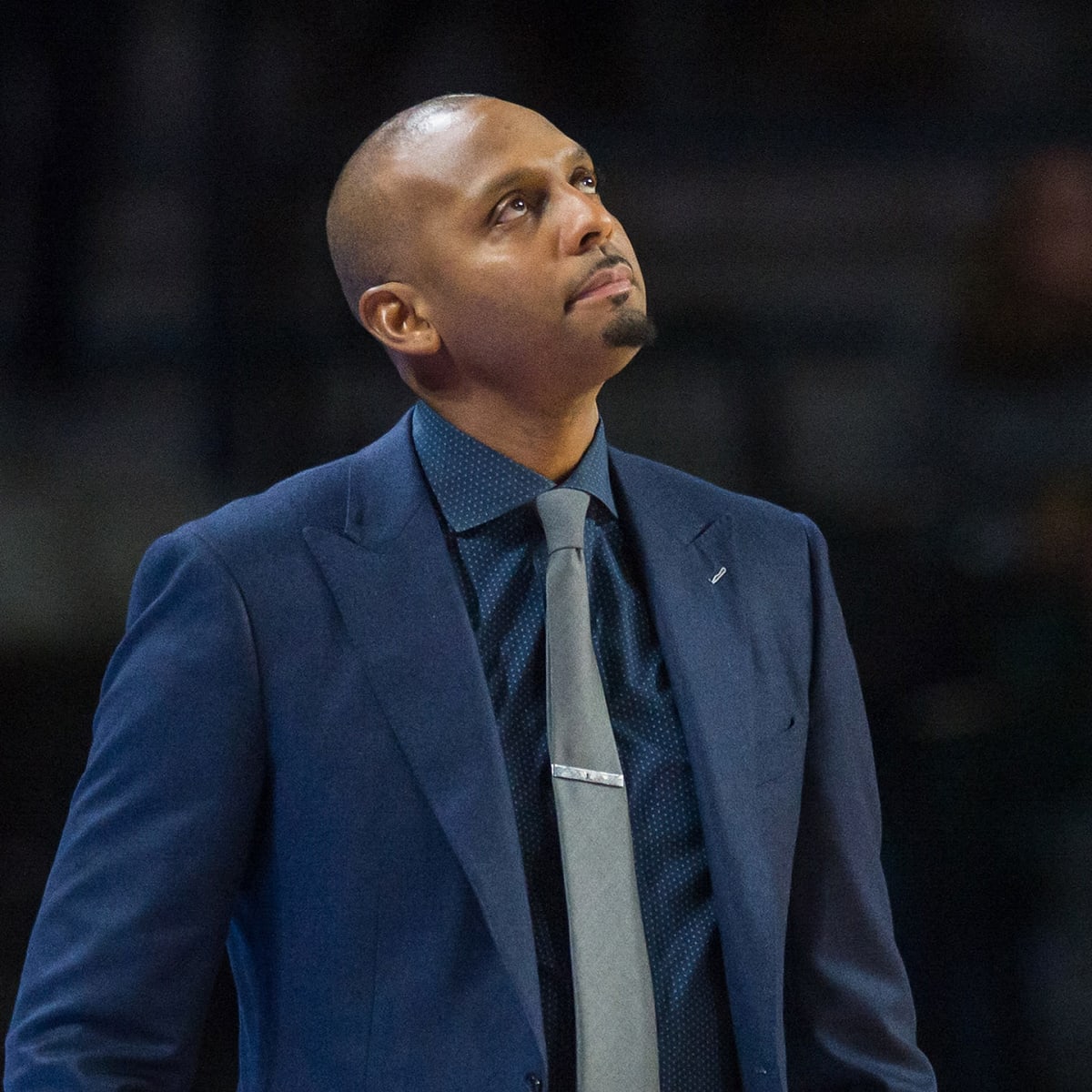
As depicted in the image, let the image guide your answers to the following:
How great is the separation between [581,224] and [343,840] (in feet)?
1.89

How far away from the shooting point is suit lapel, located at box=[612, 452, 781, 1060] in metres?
1.31

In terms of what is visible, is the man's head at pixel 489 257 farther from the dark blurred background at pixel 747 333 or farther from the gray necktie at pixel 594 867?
the dark blurred background at pixel 747 333

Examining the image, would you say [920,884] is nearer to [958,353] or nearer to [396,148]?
[958,353]

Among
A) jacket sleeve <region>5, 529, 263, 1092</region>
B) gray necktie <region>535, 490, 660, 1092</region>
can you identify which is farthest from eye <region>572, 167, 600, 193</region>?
jacket sleeve <region>5, 529, 263, 1092</region>

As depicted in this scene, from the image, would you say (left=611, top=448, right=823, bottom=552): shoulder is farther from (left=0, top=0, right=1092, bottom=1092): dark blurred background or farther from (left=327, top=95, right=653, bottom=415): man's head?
(left=0, top=0, right=1092, bottom=1092): dark blurred background

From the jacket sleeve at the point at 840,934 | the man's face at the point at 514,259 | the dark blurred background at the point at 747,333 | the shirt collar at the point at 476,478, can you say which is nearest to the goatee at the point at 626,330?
the man's face at the point at 514,259

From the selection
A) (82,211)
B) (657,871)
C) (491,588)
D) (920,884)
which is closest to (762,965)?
(657,871)

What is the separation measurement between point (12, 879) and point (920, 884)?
3.69 feet

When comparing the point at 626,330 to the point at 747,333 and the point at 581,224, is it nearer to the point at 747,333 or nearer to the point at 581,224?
the point at 581,224

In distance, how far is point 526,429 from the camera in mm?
1450

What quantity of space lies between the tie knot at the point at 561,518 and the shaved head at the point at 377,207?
0.26 m

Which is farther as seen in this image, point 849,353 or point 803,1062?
point 849,353

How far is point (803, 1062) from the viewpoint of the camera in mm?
1430

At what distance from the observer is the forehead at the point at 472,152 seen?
1.43 meters
